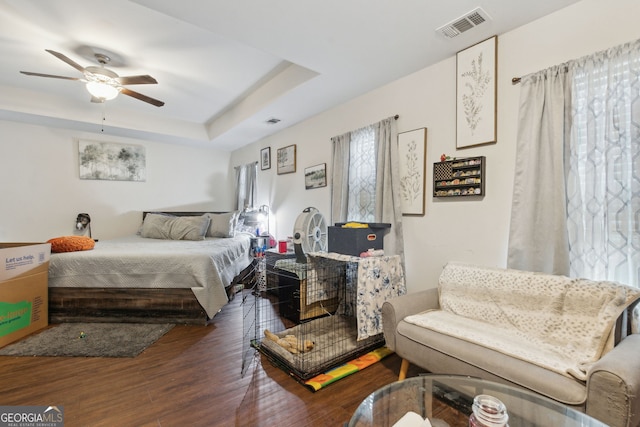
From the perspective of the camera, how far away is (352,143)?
9.86ft

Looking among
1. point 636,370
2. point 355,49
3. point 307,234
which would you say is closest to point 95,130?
point 307,234

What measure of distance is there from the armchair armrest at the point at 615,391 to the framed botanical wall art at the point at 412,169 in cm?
149

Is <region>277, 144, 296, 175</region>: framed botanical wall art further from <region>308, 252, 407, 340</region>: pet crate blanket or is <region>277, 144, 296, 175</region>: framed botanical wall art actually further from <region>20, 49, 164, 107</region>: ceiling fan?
<region>308, 252, 407, 340</region>: pet crate blanket

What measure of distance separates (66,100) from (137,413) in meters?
4.28

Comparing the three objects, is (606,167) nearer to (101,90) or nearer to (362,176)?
(362,176)

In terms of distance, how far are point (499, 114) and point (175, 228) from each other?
4.11 metres

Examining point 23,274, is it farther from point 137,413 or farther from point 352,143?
point 352,143

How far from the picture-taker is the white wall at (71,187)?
12.7 ft

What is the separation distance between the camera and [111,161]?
15.0ft

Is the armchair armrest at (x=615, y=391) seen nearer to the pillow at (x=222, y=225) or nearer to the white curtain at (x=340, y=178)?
the white curtain at (x=340, y=178)

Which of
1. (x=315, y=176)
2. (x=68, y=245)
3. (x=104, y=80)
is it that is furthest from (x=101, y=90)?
(x=315, y=176)

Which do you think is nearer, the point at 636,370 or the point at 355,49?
the point at 636,370

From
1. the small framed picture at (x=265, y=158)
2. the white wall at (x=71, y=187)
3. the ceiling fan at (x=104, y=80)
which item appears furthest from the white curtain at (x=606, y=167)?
the white wall at (x=71, y=187)

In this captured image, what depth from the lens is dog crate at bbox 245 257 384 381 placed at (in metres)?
1.97
